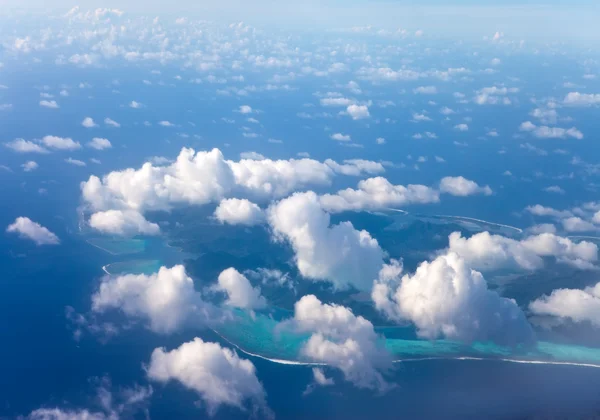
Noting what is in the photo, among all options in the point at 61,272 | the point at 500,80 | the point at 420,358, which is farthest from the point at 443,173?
the point at 500,80

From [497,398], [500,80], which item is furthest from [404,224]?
[500,80]

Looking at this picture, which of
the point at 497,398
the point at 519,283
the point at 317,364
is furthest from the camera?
the point at 519,283

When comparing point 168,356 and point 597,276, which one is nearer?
point 168,356

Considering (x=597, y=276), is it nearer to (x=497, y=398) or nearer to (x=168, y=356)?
(x=497, y=398)

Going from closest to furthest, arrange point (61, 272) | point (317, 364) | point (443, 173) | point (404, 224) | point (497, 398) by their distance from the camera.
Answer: point (497, 398) < point (317, 364) < point (61, 272) < point (404, 224) < point (443, 173)

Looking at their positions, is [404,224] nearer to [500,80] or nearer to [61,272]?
[61,272]

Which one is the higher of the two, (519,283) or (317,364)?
(519,283)

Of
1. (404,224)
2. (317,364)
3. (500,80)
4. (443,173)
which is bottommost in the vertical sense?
(317,364)
